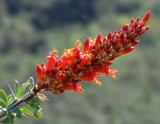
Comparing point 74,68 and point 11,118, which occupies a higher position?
point 74,68

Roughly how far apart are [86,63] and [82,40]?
86928 mm

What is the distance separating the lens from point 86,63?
4.82 m

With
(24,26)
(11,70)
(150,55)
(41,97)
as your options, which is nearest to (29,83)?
(41,97)

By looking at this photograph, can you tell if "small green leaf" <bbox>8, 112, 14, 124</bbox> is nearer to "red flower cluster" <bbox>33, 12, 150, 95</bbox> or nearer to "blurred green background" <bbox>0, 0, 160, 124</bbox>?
"red flower cluster" <bbox>33, 12, 150, 95</bbox>

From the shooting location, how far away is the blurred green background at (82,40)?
82500 mm

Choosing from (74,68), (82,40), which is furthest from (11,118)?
(82,40)

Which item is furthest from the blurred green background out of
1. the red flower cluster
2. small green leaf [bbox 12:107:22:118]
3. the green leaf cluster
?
small green leaf [bbox 12:107:22:118]

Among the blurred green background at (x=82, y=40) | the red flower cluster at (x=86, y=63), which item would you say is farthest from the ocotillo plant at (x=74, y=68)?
the blurred green background at (x=82, y=40)

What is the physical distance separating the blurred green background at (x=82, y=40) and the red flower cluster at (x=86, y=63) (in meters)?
73.9

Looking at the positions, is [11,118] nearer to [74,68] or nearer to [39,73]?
[39,73]

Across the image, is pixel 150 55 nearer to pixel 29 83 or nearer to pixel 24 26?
pixel 24 26

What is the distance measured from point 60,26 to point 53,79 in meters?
98.8

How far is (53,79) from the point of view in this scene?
4754mm

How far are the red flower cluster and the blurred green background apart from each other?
242ft
